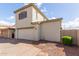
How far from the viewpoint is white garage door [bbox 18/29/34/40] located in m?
12.4

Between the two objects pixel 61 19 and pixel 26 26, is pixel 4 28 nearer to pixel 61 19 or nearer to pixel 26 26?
pixel 26 26

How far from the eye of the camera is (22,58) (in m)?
5.61

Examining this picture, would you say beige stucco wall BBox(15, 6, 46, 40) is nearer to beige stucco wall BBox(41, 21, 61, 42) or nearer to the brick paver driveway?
beige stucco wall BBox(41, 21, 61, 42)

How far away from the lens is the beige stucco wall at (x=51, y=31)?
33.6 ft

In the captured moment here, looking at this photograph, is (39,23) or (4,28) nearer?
(39,23)

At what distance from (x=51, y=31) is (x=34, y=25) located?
6.85 feet

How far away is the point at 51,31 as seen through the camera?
10812 millimetres

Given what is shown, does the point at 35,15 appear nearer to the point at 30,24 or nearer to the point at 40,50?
the point at 30,24

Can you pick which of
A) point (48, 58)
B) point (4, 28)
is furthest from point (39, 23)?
point (4, 28)

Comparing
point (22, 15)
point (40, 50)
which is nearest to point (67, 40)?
point (40, 50)

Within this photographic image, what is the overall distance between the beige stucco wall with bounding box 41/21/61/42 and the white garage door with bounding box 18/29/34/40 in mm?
1359

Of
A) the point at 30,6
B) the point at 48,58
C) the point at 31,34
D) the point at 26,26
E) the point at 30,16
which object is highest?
the point at 30,6

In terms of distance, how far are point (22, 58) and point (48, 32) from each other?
5835 millimetres

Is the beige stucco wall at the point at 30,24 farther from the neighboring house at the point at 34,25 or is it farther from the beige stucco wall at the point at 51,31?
the beige stucco wall at the point at 51,31
